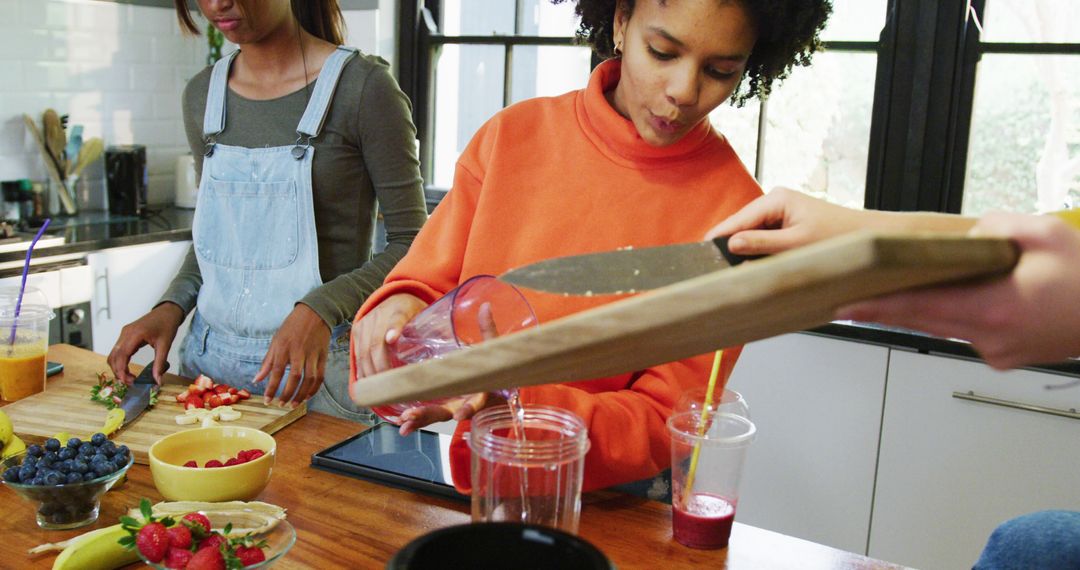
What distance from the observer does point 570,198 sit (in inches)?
52.1

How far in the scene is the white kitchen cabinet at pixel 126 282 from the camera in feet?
9.46

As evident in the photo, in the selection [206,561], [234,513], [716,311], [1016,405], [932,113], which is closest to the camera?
[716,311]

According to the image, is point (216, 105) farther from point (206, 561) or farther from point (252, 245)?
point (206, 561)

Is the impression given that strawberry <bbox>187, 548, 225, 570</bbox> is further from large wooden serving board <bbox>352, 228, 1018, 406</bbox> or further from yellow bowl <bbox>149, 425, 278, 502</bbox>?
large wooden serving board <bbox>352, 228, 1018, 406</bbox>

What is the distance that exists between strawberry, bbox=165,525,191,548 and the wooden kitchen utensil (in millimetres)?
2770

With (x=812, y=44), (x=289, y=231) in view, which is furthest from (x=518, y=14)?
(x=812, y=44)

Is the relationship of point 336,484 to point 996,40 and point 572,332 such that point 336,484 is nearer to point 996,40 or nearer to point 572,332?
A: point 572,332

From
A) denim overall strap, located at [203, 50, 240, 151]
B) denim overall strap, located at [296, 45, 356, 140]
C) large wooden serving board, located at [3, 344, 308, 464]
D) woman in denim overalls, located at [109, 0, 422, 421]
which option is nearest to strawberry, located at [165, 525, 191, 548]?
large wooden serving board, located at [3, 344, 308, 464]

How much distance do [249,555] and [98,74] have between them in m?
3.03

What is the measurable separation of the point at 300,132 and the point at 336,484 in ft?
2.59

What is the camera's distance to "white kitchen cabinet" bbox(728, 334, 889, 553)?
7.72ft

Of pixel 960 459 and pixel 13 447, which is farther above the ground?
pixel 13 447

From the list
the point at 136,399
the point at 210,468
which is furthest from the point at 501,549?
the point at 136,399

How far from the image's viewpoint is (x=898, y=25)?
2529 millimetres
